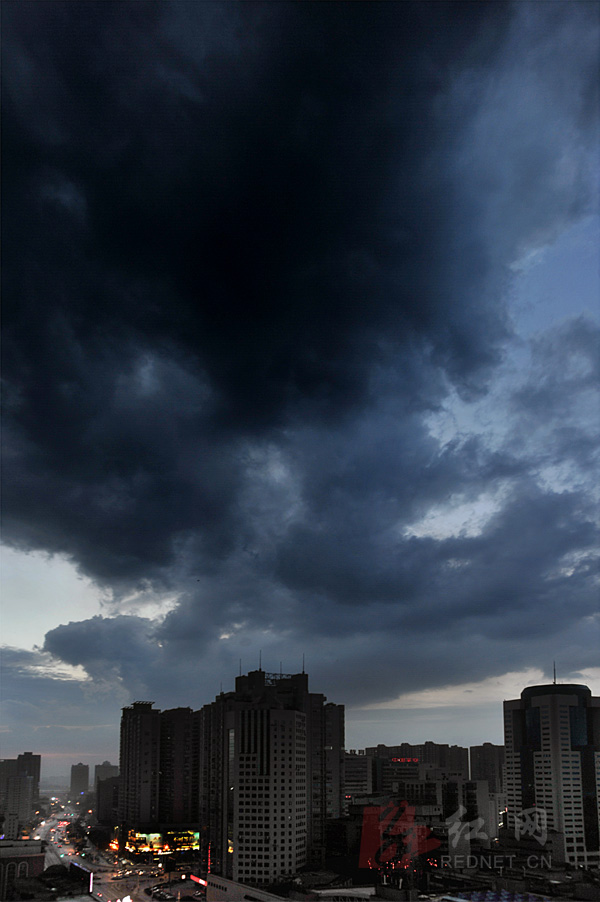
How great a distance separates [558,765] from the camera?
52688mm

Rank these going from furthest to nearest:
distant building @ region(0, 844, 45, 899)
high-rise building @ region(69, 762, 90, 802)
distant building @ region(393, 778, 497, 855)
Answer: high-rise building @ region(69, 762, 90, 802)
distant building @ region(393, 778, 497, 855)
distant building @ region(0, 844, 45, 899)

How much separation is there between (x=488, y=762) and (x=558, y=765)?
3510 cm

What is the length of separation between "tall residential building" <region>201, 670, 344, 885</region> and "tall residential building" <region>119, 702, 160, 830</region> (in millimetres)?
23218

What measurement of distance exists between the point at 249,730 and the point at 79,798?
120924 millimetres

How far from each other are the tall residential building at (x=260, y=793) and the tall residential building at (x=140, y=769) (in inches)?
914

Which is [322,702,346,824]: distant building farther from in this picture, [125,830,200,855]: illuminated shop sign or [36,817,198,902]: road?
[125,830,200,855]: illuminated shop sign

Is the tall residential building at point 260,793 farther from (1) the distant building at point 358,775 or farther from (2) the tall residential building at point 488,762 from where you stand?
(2) the tall residential building at point 488,762

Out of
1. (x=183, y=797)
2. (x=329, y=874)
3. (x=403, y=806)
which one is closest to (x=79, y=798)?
(x=183, y=797)

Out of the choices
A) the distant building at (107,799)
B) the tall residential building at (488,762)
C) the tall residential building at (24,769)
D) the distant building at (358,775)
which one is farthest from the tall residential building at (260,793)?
the tall residential building at (24,769)

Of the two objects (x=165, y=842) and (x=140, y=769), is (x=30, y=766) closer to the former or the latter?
(x=140, y=769)

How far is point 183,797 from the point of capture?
66.6m

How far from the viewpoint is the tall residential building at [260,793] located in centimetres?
3666

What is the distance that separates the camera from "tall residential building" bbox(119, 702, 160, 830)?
6544 centimetres

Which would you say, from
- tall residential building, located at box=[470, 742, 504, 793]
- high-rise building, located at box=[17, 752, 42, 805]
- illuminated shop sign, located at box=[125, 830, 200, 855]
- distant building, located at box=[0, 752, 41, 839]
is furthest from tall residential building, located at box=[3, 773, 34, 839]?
tall residential building, located at box=[470, 742, 504, 793]
